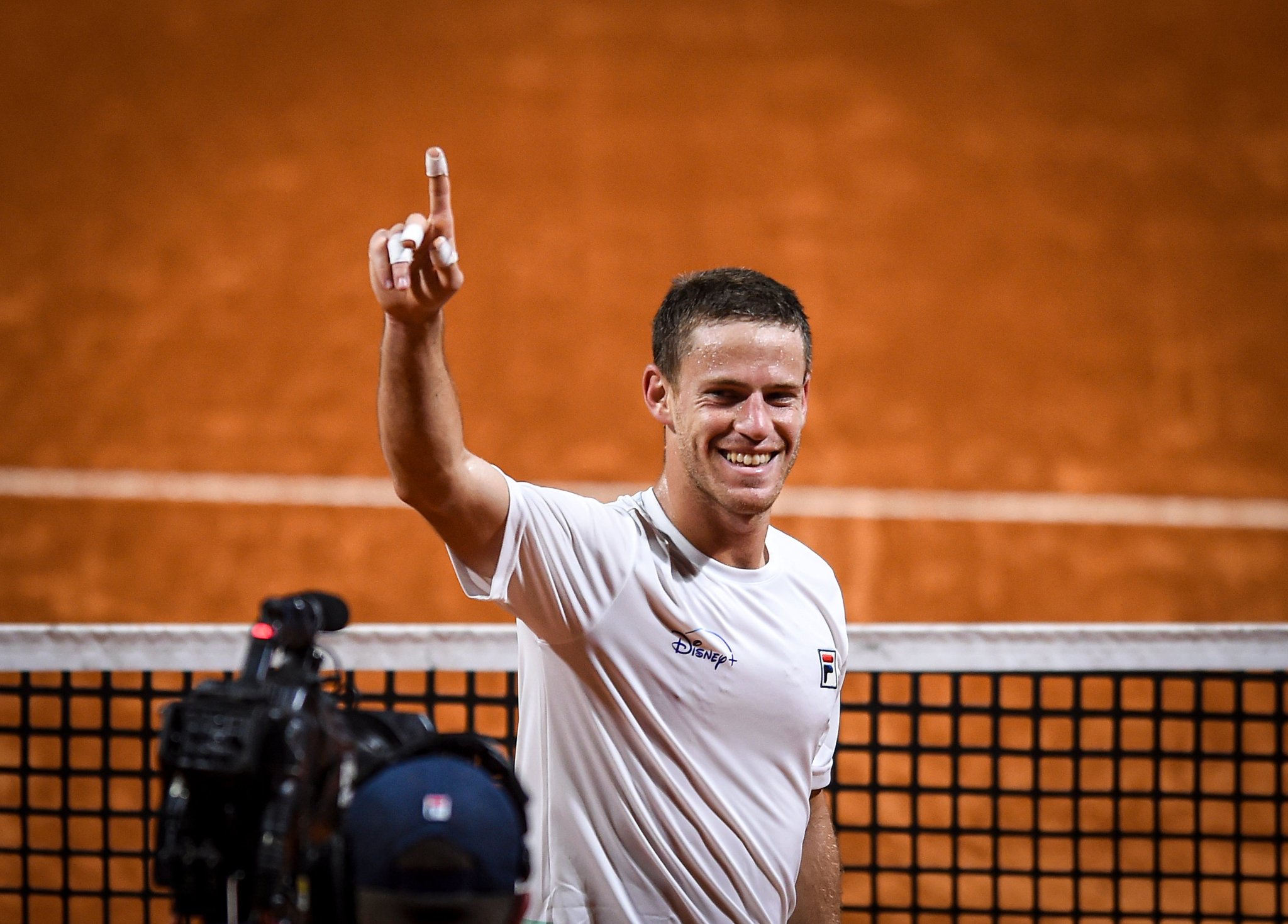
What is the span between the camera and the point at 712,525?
8.21 feet

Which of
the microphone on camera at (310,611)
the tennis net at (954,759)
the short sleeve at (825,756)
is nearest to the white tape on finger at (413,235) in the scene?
the microphone on camera at (310,611)

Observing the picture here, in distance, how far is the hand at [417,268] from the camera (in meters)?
1.64

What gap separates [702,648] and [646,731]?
0.62 feet

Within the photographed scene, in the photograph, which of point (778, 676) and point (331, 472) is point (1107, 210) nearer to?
point (331, 472)

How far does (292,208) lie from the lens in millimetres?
7672

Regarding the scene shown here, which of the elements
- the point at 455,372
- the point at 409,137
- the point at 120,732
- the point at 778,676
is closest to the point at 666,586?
the point at 778,676

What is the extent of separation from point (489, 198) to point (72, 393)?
2.75 meters

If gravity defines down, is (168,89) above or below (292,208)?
above

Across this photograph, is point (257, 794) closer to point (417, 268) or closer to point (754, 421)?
point (417, 268)

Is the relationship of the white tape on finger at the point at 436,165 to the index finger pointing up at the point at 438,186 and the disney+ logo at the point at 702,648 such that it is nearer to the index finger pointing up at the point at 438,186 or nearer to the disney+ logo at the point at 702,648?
the index finger pointing up at the point at 438,186

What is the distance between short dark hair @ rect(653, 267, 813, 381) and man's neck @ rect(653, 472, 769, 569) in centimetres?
24

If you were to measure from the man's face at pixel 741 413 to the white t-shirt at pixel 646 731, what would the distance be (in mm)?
193

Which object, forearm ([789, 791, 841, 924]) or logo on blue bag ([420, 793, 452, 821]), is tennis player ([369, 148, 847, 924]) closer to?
forearm ([789, 791, 841, 924])

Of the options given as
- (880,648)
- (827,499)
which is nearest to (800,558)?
(880,648)
